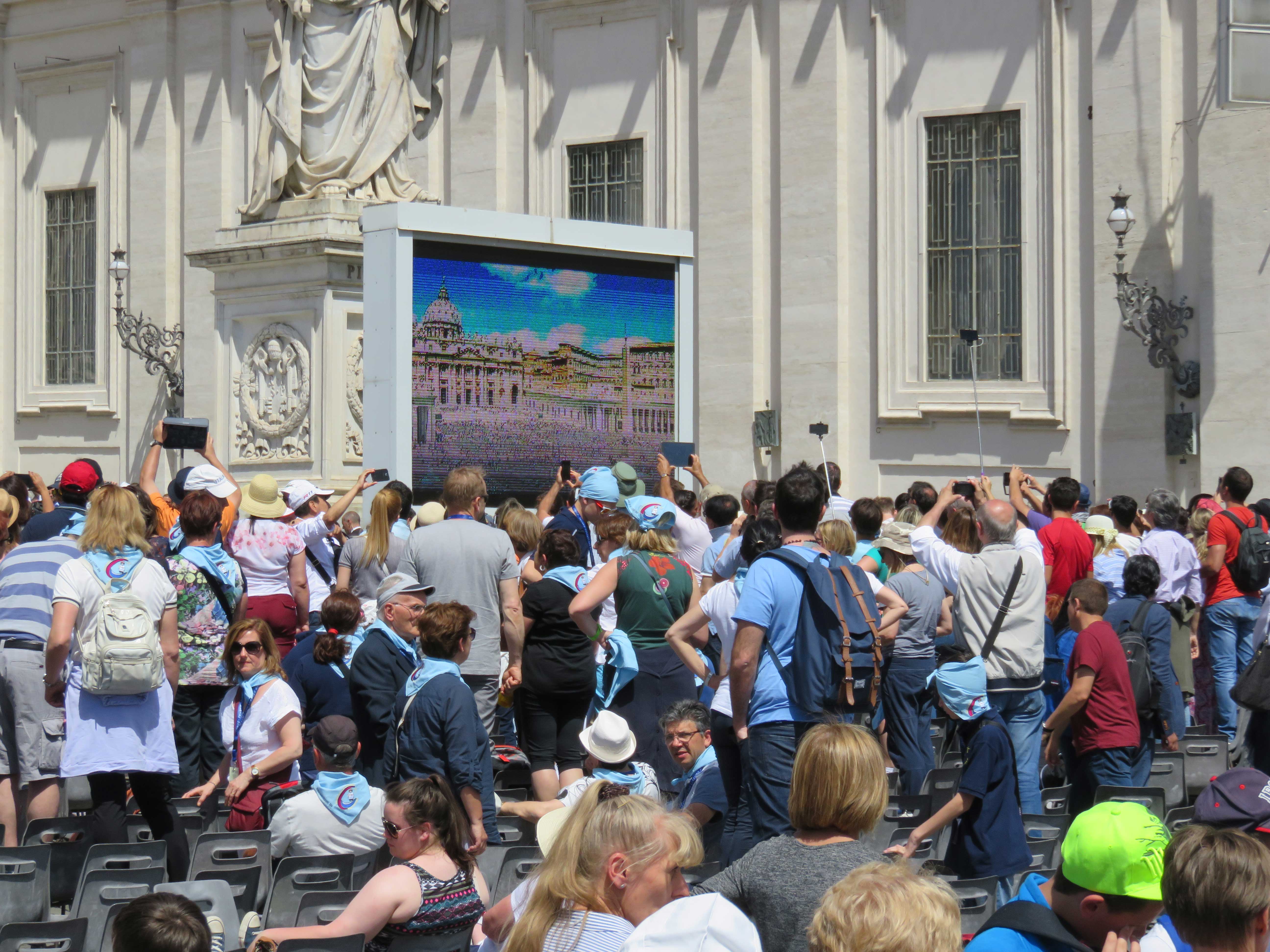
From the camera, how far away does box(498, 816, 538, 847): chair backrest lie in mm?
7297

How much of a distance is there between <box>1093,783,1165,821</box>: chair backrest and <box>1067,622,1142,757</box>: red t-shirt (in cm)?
58

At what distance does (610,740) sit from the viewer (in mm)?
6926

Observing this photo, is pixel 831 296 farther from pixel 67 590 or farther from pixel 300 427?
pixel 67 590

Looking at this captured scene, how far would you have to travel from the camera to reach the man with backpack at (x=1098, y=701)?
8.16 meters

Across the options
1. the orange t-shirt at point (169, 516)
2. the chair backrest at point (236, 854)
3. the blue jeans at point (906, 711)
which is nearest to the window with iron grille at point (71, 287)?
the orange t-shirt at point (169, 516)

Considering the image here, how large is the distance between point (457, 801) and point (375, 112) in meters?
8.34

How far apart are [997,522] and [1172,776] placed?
5.66 ft

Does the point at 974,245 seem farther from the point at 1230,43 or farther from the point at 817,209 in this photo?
the point at 1230,43

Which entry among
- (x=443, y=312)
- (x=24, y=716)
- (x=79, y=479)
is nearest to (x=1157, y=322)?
(x=443, y=312)

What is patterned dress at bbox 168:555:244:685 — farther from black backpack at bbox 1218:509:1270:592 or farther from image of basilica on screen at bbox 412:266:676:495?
black backpack at bbox 1218:509:1270:592

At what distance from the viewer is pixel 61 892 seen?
666cm

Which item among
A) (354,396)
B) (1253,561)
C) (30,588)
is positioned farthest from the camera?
(354,396)

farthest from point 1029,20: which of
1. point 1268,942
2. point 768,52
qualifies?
point 1268,942

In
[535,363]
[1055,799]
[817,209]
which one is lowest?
[1055,799]
